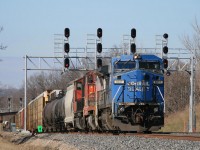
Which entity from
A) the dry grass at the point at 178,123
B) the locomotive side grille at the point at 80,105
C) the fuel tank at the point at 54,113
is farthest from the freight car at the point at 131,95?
the dry grass at the point at 178,123

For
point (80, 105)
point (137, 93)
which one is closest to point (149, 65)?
point (137, 93)

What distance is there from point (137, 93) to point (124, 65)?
155 centimetres

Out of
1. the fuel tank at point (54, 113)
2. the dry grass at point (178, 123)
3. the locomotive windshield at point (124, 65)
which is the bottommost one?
the dry grass at point (178, 123)

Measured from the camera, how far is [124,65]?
80.5ft

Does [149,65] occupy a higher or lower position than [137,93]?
higher

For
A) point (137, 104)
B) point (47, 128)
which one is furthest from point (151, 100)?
point (47, 128)

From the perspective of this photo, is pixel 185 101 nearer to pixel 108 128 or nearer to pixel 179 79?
pixel 179 79

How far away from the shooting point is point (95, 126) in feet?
89.9

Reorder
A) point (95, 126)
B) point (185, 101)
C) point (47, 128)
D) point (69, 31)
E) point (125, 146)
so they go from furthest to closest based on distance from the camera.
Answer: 1. point (185, 101)
2. point (47, 128)
3. point (69, 31)
4. point (95, 126)
5. point (125, 146)

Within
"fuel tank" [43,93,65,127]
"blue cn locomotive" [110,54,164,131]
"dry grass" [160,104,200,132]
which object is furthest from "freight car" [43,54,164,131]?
"dry grass" [160,104,200,132]

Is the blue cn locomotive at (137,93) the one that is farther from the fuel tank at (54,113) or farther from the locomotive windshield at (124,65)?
the fuel tank at (54,113)

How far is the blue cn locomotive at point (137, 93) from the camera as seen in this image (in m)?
23.6

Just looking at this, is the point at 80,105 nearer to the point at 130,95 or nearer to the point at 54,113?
the point at 130,95

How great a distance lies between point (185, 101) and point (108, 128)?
44437mm
